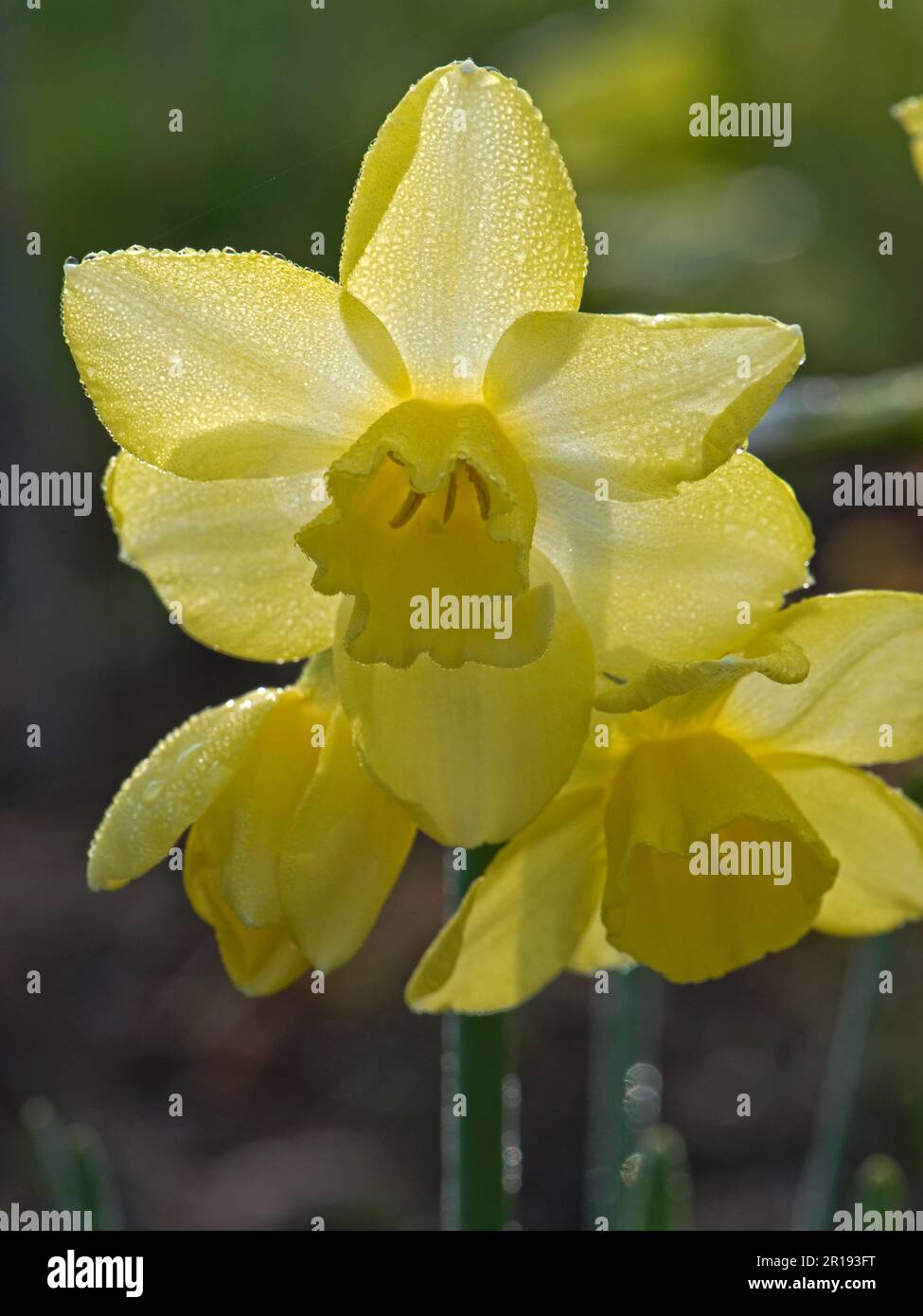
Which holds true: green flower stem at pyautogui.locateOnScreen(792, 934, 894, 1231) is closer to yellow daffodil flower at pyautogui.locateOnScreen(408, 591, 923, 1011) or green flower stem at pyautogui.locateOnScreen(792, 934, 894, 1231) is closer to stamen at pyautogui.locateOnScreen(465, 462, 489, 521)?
yellow daffodil flower at pyautogui.locateOnScreen(408, 591, 923, 1011)

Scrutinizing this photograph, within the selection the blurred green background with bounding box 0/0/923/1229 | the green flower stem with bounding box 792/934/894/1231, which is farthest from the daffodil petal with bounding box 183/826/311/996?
the green flower stem with bounding box 792/934/894/1231

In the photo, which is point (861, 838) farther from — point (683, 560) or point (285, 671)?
point (285, 671)

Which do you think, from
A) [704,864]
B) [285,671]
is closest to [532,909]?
[704,864]

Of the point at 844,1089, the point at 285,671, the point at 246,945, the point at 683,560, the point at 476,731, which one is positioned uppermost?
the point at 285,671

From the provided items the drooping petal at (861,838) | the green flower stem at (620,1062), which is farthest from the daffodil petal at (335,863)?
the green flower stem at (620,1062)

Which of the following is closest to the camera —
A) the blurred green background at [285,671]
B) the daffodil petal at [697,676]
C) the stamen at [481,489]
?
the daffodil petal at [697,676]

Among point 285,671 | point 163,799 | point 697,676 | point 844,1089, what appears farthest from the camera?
point 285,671

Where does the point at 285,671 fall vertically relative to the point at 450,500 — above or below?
above

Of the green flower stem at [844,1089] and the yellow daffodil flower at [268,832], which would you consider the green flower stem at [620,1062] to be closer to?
the green flower stem at [844,1089]
